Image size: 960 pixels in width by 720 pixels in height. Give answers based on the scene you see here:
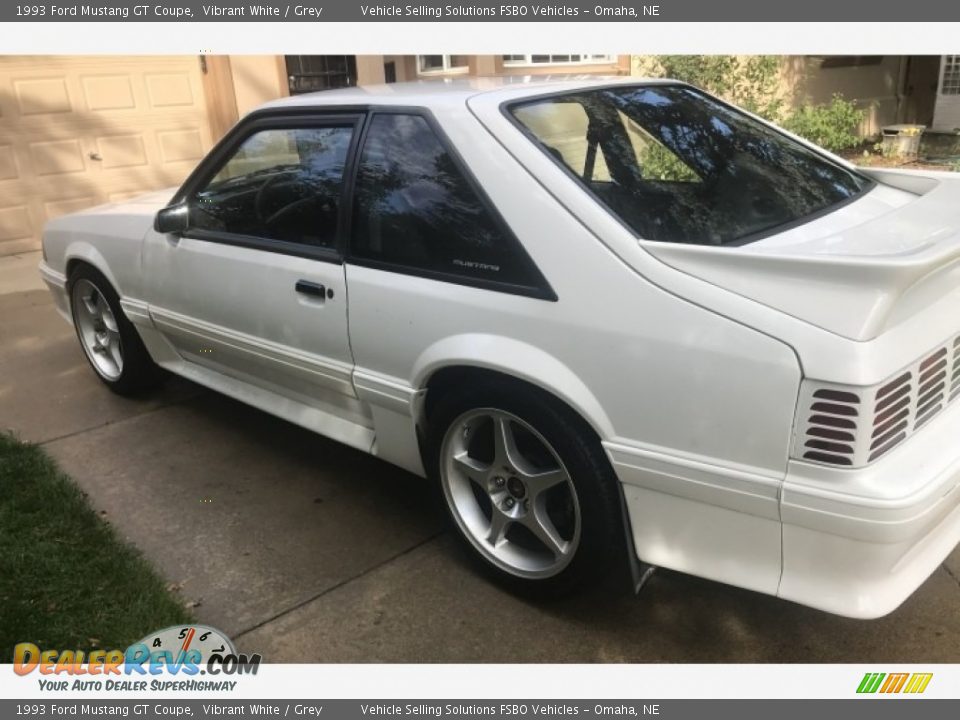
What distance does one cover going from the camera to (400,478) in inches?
149

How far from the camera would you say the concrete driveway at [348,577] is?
8.72 feet

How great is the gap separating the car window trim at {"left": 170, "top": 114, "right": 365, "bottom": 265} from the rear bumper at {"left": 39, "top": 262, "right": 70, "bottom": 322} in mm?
1374

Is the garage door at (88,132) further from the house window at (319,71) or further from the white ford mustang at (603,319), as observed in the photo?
the white ford mustang at (603,319)

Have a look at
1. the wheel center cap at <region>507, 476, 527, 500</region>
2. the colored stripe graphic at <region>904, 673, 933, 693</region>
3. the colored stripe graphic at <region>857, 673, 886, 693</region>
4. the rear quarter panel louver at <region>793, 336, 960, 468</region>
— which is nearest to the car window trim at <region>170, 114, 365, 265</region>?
the wheel center cap at <region>507, 476, 527, 500</region>

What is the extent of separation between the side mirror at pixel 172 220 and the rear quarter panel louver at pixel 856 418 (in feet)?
9.40

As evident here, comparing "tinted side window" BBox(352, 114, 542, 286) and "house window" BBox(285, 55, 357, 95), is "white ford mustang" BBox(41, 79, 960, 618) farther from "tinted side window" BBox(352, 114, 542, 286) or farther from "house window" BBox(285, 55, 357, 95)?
"house window" BBox(285, 55, 357, 95)

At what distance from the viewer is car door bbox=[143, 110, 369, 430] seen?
10.4ft

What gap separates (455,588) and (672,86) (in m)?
2.14

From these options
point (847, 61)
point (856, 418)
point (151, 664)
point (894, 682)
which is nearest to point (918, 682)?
point (894, 682)

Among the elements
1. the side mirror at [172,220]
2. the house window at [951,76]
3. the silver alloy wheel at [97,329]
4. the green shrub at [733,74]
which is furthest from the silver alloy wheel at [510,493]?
the house window at [951,76]

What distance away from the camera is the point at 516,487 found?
2.81m

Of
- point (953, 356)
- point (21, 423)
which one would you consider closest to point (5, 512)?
point (21, 423)

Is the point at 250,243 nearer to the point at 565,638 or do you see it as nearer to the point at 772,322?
the point at 565,638

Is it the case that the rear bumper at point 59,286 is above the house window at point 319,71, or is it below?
below
